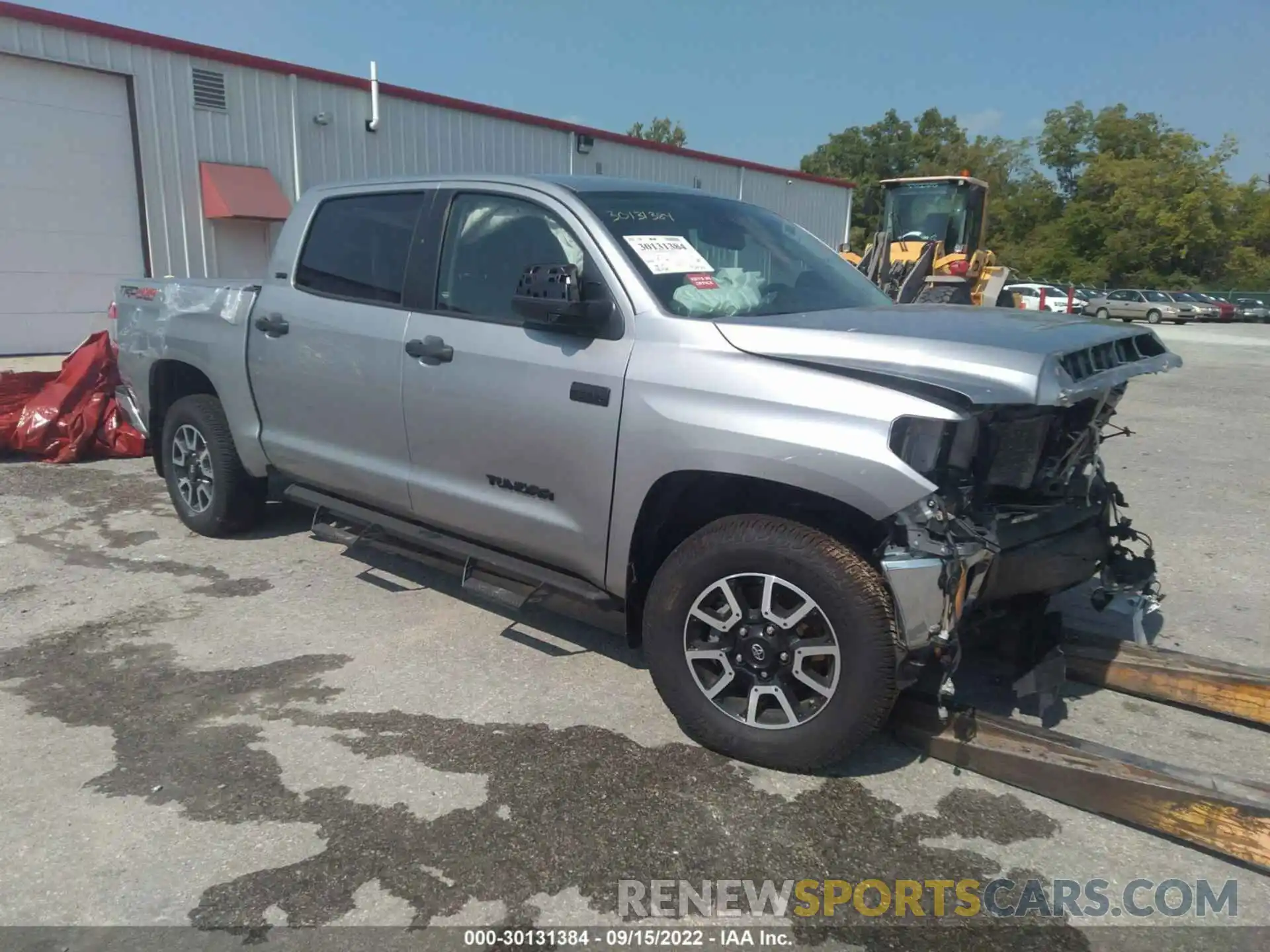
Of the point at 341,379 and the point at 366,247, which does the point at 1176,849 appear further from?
the point at 366,247

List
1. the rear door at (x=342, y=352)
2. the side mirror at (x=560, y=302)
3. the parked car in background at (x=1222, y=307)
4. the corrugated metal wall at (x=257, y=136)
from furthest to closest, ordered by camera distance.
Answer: the parked car in background at (x=1222, y=307), the corrugated metal wall at (x=257, y=136), the rear door at (x=342, y=352), the side mirror at (x=560, y=302)

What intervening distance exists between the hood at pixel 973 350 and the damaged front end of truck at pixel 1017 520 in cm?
1

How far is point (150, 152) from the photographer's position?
1422 cm

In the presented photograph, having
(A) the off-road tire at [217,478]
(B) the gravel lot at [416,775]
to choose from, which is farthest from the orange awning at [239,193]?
(B) the gravel lot at [416,775]

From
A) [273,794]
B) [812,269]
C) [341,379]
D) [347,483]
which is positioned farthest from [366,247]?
[273,794]

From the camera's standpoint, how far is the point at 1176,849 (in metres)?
2.92

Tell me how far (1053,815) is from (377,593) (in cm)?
336

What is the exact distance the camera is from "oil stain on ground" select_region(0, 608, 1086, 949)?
2.69 m

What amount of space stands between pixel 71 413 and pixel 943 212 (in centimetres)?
1739

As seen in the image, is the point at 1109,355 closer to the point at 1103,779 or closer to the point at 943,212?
the point at 1103,779

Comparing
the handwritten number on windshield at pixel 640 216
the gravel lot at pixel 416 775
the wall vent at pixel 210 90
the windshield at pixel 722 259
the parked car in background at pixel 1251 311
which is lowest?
the parked car in background at pixel 1251 311

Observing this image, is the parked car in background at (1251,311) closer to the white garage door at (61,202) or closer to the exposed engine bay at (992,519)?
the white garage door at (61,202)

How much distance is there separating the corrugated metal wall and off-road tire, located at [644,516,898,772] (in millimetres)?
9082

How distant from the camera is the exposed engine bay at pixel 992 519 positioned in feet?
9.54
